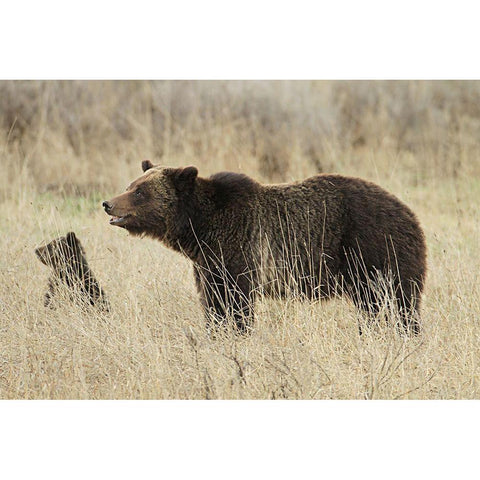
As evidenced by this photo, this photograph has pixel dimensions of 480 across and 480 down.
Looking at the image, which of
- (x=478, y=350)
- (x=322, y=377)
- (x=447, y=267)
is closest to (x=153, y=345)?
(x=322, y=377)

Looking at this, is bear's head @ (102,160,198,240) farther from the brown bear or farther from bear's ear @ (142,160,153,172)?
bear's ear @ (142,160,153,172)

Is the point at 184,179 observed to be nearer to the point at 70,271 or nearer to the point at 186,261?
the point at 70,271

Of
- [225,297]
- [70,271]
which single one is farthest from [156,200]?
[70,271]

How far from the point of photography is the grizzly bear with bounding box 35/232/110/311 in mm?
6926

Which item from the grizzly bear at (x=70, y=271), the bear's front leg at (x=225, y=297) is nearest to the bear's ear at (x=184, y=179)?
the bear's front leg at (x=225, y=297)

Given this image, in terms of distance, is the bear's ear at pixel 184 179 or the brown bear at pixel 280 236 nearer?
the brown bear at pixel 280 236

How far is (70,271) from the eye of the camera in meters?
7.16

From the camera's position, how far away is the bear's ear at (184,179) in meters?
6.48

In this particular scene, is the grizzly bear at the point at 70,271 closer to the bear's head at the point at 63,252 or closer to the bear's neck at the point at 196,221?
the bear's head at the point at 63,252

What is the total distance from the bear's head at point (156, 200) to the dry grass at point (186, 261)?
738 millimetres

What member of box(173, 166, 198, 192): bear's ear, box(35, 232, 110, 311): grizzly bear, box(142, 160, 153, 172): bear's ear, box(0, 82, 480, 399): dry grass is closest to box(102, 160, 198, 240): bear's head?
box(173, 166, 198, 192): bear's ear

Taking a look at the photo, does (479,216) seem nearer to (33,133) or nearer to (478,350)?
Result: (478,350)

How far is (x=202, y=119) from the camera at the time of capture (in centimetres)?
1384

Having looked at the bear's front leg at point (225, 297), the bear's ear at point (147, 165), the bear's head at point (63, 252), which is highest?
the bear's ear at point (147, 165)
